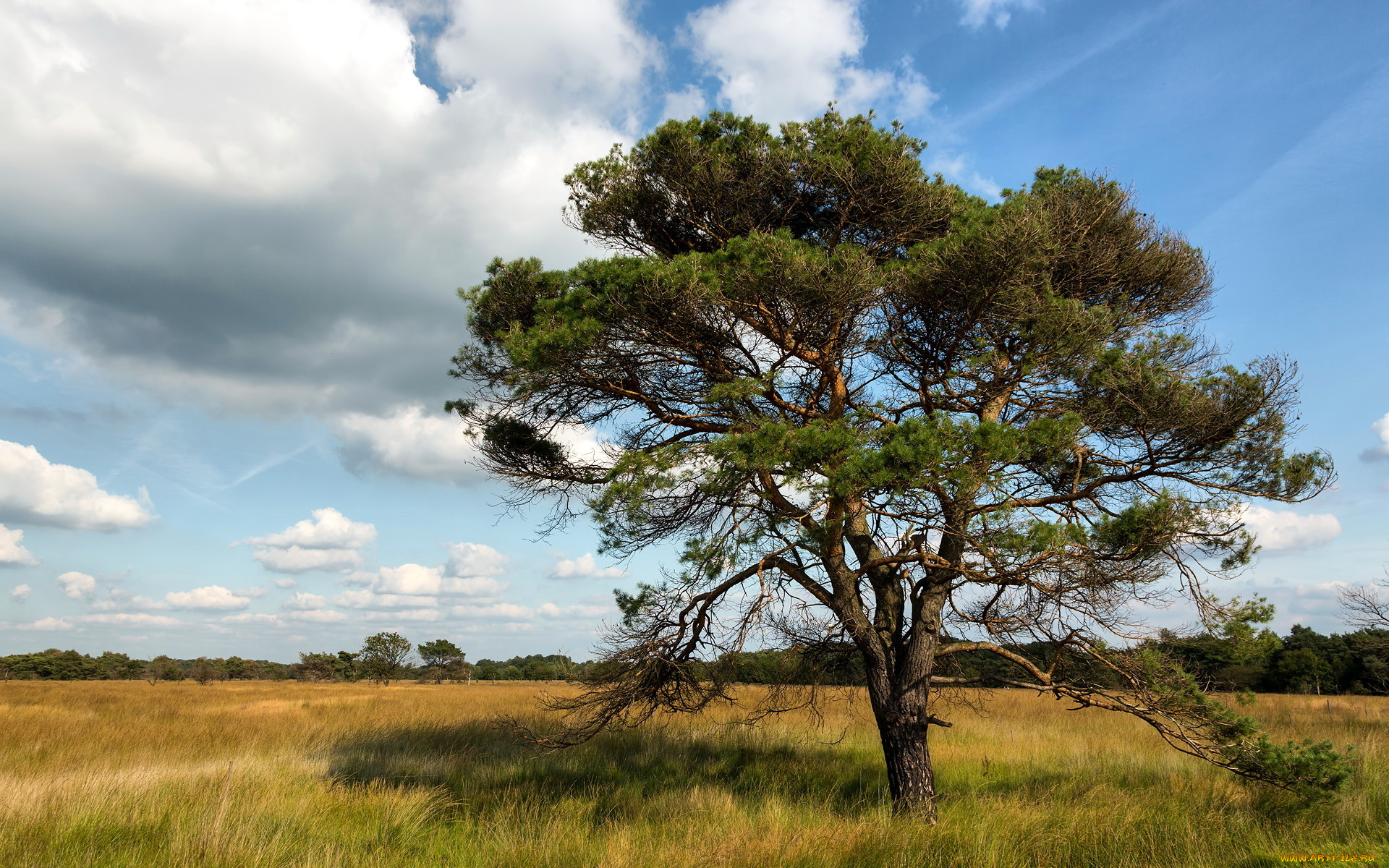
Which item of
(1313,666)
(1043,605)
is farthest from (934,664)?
(1313,666)

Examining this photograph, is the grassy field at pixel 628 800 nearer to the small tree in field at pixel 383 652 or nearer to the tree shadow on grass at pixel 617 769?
the tree shadow on grass at pixel 617 769

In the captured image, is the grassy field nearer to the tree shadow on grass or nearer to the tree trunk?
the tree shadow on grass

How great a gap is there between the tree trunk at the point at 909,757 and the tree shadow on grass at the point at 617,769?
0.33m

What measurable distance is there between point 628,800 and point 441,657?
48.9 metres

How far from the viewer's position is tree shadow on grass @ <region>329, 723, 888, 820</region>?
8086 mm

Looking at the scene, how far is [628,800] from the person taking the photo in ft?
25.8

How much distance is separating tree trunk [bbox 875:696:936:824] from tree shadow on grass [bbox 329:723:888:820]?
33 centimetres

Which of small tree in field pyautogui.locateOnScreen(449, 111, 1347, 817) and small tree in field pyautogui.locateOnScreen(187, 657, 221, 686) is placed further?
small tree in field pyautogui.locateOnScreen(187, 657, 221, 686)

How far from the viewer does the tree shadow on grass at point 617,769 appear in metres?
8.09

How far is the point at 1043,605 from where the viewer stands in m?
6.12

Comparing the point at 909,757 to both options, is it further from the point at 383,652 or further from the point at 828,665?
the point at 383,652

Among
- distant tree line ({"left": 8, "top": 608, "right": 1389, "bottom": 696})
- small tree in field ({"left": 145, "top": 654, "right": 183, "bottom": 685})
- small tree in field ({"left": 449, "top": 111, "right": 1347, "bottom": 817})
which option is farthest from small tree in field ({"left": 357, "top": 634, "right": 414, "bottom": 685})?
small tree in field ({"left": 449, "top": 111, "right": 1347, "bottom": 817})

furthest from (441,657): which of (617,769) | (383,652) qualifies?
(617,769)

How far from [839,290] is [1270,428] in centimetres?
432
